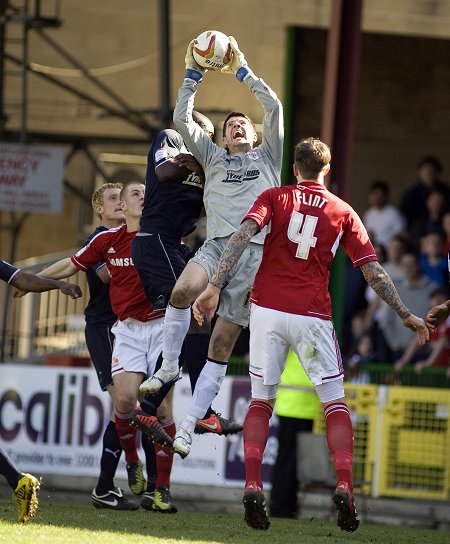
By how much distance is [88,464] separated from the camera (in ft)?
48.3

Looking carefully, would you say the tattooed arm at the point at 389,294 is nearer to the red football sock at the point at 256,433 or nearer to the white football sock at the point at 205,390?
the red football sock at the point at 256,433

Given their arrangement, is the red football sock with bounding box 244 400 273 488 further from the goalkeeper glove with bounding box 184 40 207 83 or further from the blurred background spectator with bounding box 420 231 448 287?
the blurred background spectator with bounding box 420 231 448 287

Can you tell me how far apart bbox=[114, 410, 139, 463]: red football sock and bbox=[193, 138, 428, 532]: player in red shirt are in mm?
1557

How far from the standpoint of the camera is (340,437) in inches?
344

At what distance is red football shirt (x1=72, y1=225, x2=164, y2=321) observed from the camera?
33.1 feet

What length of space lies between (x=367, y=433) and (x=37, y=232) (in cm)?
912

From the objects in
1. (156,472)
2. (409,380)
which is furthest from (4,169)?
(156,472)

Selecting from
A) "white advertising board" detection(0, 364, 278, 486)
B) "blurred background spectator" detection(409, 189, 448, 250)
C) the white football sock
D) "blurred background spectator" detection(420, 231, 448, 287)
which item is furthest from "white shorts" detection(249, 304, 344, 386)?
"blurred background spectator" detection(409, 189, 448, 250)

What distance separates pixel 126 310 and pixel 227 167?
1416mm

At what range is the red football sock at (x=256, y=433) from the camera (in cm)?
874

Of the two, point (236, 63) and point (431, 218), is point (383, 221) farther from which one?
point (236, 63)

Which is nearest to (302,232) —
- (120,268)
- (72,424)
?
(120,268)

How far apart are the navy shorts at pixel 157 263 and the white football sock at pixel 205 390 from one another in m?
0.59

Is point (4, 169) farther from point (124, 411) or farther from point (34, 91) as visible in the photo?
point (124, 411)
